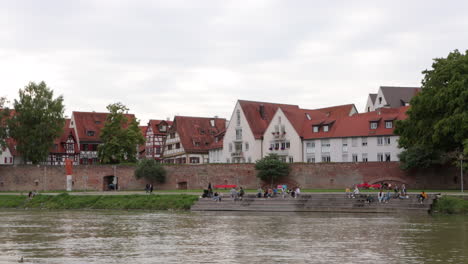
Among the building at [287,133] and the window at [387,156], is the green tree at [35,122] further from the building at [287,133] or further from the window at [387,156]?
the window at [387,156]

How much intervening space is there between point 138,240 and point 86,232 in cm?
556

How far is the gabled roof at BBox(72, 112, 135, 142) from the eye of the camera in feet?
336

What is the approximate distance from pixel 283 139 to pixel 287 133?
3.31 ft

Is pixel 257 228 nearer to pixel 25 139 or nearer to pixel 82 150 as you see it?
pixel 25 139

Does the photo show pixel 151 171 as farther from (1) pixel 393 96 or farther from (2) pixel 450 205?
(1) pixel 393 96

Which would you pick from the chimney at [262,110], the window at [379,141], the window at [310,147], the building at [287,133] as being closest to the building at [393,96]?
the building at [287,133]

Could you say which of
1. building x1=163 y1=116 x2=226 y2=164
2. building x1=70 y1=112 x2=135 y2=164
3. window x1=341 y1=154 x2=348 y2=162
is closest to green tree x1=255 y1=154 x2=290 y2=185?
window x1=341 y1=154 x2=348 y2=162

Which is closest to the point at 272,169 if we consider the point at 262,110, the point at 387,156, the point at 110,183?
the point at 387,156

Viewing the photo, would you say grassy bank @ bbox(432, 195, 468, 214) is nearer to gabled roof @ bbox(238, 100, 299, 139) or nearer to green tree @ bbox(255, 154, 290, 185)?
green tree @ bbox(255, 154, 290, 185)

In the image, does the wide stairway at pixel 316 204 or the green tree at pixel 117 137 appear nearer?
the wide stairway at pixel 316 204

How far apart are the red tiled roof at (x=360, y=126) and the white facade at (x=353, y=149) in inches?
23.7

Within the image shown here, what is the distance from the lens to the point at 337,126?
271ft

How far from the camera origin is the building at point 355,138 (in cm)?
7781

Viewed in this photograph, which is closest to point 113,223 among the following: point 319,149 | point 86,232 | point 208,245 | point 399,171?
point 86,232
